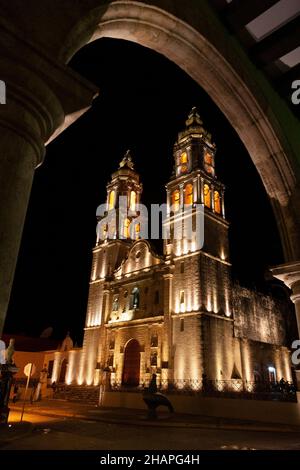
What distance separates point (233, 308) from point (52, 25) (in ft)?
79.3

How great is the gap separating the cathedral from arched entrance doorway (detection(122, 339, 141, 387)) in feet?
0.24

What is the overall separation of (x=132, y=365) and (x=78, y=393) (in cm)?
460

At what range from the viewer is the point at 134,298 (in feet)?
87.5

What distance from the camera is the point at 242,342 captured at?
2403 centimetres

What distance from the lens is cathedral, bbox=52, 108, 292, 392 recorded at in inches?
853

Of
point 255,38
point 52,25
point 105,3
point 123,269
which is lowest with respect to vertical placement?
point 52,25

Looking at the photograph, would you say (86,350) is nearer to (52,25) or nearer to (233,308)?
(233,308)

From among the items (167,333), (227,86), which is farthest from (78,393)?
(227,86)

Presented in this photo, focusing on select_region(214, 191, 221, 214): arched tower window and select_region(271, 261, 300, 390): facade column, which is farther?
select_region(214, 191, 221, 214): arched tower window

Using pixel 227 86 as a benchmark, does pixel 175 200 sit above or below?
above

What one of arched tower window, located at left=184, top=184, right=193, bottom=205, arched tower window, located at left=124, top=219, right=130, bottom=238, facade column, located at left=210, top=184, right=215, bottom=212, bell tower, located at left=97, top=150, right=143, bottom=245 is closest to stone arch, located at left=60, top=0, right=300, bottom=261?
arched tower window, located at left=184, top=184, right=193, bottom=205

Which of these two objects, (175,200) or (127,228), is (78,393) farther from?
(175,200)

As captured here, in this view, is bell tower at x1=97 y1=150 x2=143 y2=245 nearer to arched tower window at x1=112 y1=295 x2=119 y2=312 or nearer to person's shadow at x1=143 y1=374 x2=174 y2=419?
arched tower window at x1=112 y1=295 x2=119 y2=312

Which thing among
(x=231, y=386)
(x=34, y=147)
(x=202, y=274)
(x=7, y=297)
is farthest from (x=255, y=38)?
(x=231, y=386)
